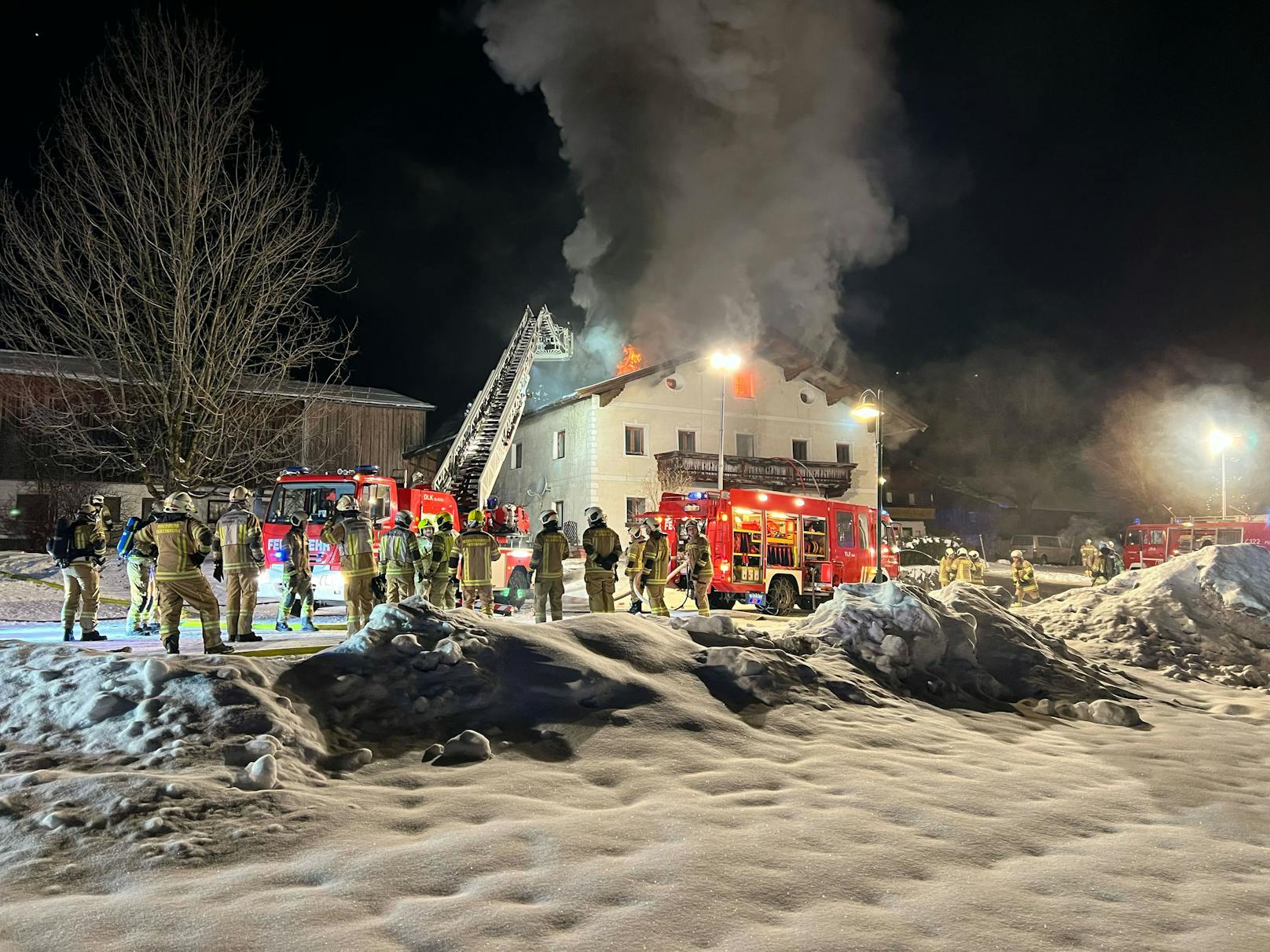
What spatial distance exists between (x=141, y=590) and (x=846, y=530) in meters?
13.6

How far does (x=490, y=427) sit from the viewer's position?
2681 centimetres

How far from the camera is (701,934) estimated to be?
286cm

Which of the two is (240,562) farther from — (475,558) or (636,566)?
(636,566)

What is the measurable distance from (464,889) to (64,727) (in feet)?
9.21

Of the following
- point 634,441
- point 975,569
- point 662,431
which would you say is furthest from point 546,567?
point 662,431

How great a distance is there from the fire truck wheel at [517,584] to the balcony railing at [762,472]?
1900cm

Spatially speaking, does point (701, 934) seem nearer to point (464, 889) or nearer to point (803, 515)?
point (464, 889)

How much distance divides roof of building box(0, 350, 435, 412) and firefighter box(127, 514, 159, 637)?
21.1 feet

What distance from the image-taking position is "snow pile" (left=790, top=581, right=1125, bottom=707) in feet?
25.3

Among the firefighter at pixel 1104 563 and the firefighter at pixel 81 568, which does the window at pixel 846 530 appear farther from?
the firefighter at pixel 81 568

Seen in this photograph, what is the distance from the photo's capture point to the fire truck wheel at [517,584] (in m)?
15.7

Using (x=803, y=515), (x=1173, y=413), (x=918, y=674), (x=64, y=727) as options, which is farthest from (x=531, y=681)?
(x=1173, y=413)

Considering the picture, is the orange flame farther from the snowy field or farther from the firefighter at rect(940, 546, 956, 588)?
the snowy field

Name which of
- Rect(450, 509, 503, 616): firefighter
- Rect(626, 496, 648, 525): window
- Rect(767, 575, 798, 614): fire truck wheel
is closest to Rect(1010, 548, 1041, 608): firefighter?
Rect(767, 575, 798, 614): fire truck wheel
